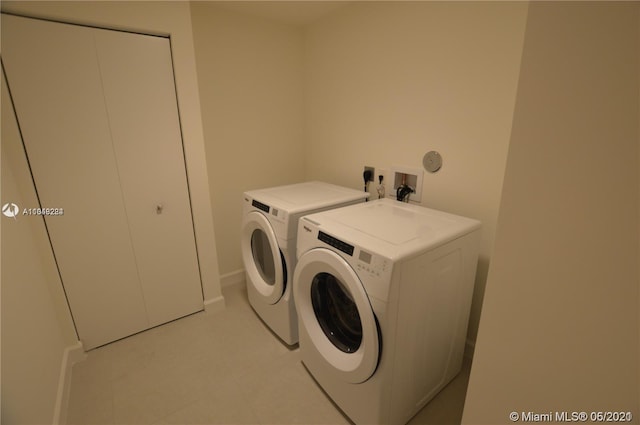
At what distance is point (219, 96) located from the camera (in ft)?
7.17

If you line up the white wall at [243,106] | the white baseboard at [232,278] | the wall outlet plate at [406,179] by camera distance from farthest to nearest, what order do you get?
the white baseboard at [232,278] → the white wall at [243,106] → the wall outlet plate at [406,179]

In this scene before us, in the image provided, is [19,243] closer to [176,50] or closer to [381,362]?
[176,50]

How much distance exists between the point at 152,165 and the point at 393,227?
1.45m

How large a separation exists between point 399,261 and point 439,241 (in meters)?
0.26

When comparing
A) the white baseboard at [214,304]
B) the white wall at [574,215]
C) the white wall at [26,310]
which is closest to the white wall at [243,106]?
the white baseboard at [214,304]

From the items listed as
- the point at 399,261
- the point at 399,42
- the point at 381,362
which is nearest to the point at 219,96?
the point at 399,42

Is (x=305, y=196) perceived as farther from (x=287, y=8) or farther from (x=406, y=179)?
(x=287, y=8)

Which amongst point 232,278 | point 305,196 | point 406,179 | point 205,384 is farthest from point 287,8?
point 205,384

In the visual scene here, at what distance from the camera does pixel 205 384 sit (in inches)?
63.0

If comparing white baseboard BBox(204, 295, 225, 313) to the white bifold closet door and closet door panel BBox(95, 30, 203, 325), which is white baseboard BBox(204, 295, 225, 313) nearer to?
closet door panel BBox(95, 30, 203, 325)

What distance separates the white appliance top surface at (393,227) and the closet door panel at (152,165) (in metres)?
1.05

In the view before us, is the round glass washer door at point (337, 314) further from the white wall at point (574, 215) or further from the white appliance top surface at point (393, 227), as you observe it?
the white wall at point (574, 215)

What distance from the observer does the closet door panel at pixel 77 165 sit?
1386mm

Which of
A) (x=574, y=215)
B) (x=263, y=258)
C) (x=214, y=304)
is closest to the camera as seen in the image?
(x=574, y=215)
